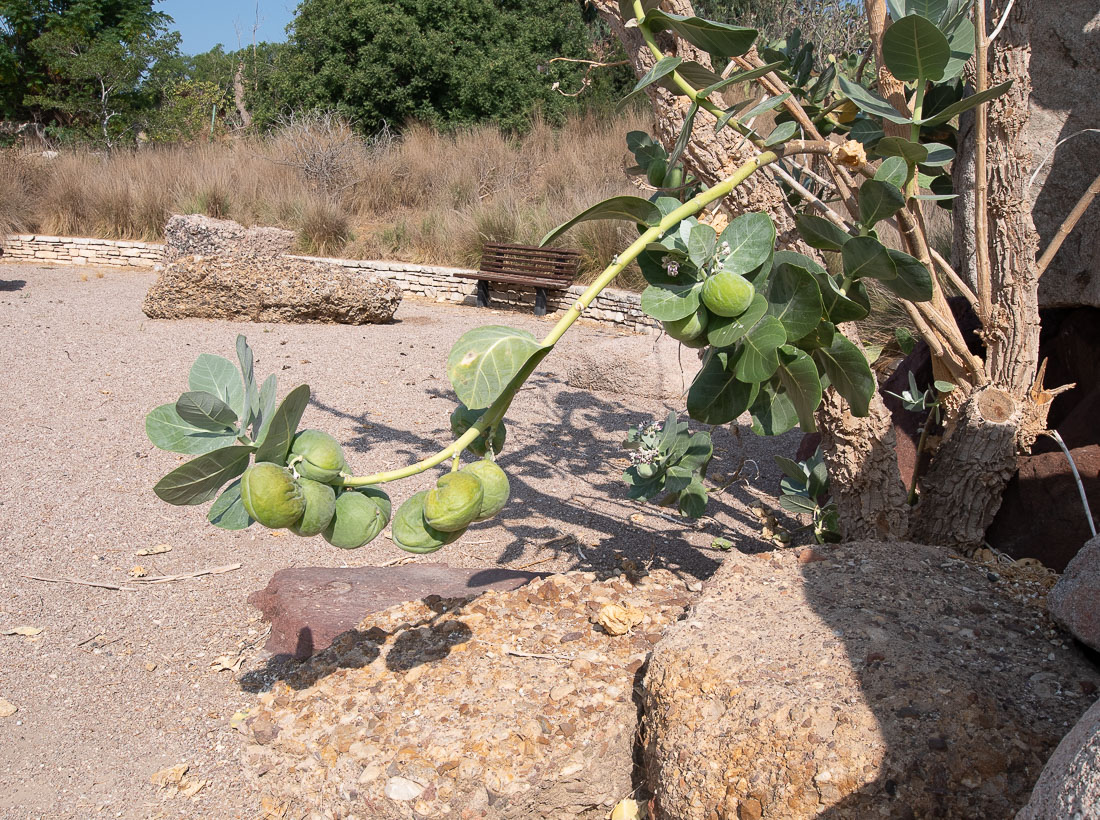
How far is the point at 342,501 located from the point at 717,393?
585 millimetres

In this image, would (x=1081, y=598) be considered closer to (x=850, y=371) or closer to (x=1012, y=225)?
(x=850, y=371)

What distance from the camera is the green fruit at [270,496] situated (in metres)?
0.78

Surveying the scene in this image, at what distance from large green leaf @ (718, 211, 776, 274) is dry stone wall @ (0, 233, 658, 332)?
569 centimetres

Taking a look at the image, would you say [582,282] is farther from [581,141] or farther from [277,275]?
[581,141]

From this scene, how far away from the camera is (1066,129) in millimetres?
3145

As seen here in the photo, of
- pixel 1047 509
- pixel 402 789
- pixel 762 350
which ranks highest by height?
pixel 762 350

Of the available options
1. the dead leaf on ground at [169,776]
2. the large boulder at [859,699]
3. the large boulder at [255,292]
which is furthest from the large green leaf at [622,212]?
the large boulder at [255,292]

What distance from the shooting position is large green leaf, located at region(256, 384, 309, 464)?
814 mm

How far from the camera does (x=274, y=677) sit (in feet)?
7.73

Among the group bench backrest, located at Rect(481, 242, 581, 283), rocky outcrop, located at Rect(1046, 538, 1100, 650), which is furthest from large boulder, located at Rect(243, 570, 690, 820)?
bench backrest, located at Rect(481, 242, 581, 283)

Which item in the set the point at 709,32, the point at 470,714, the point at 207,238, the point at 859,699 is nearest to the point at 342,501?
the point at 709,32

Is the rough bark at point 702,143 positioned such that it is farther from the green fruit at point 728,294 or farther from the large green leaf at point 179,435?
the large green leaf at point 179,435

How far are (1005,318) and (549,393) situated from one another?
3.54 meters

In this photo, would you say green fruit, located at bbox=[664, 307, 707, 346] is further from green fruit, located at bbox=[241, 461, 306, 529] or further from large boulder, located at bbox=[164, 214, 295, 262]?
large boulder, located at bbox=[164, 214, 295, 262]
